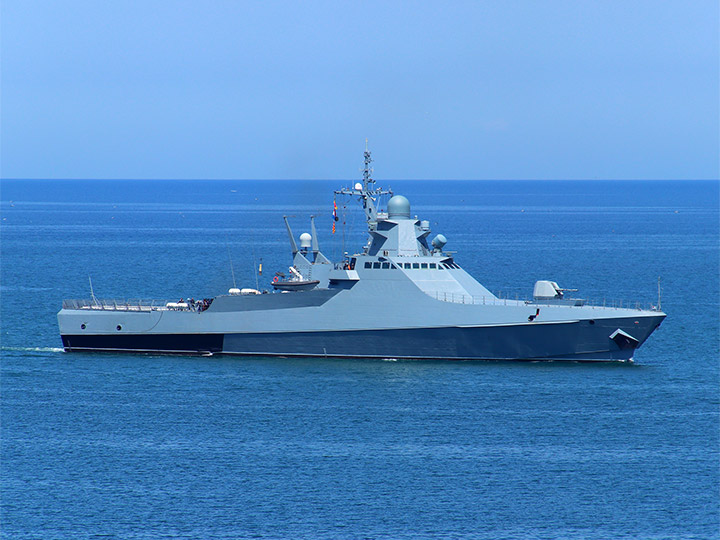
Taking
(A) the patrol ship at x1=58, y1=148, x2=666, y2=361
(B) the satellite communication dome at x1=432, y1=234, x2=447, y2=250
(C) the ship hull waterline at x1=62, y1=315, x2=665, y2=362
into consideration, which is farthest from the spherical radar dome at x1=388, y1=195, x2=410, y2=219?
(C) the ship hull waterline at x1=62, y1=315, x2=665, y2=362

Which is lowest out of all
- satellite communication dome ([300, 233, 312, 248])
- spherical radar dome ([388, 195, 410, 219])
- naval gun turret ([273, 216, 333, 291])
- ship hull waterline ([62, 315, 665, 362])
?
ship hull waterline ([62, 315, 665, 362])

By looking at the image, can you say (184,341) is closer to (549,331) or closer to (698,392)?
(549,331)

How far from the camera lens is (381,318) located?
49.5 metres

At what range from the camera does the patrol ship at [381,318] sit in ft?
157

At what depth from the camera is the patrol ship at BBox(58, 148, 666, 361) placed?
47897 millimetres

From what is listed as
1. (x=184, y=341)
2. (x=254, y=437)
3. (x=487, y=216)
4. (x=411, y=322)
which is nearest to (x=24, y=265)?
(x=184, y=341)

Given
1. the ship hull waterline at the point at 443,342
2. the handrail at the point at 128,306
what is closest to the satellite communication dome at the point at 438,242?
the ship hull waterline at the point at 443,342

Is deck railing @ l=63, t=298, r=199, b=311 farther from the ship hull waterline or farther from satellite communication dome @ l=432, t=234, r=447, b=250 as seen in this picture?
satellite communication dome @ l=432, t=234, r=447, b=250

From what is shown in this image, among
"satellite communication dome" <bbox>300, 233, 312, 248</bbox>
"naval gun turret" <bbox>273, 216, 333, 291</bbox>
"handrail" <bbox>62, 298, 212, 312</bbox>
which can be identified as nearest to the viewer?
"naval gun turret" <bbox>273, 216, 333, 291</bbox>

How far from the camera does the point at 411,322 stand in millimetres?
49031

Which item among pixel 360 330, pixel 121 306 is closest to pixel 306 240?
pixel 360 330

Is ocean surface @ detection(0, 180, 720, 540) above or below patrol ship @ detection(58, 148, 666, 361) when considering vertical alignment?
Result: below

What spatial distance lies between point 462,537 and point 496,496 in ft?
10.9

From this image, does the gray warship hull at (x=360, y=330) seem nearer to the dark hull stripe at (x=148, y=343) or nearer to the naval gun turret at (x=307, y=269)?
the dark hull stripe at (x=148, y=343)
